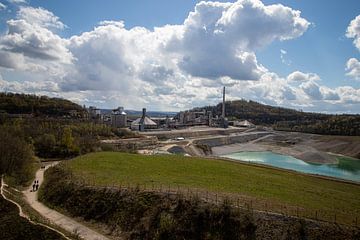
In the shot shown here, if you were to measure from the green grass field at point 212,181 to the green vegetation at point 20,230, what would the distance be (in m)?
9.27

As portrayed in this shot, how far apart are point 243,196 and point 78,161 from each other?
25159 mm

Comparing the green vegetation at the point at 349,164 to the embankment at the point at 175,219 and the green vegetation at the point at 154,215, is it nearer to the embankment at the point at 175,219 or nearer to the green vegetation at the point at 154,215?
the embankment at the point at 175,219

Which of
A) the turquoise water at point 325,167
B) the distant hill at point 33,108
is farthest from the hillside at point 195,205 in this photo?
the distant hill at point 33,108

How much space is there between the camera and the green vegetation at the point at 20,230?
19.4 metres

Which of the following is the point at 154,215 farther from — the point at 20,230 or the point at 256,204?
the point at 20,230

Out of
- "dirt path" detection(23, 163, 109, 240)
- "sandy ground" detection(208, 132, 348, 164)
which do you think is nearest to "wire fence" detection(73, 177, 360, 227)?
"dirt path" detection(23, 163, 109, 240)

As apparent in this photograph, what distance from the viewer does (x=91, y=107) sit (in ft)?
550

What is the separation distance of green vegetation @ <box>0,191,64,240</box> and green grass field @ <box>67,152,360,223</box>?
30.4 feet

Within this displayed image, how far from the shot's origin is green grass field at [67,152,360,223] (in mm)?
26844

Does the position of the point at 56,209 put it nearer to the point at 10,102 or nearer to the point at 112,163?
the point at 112,163

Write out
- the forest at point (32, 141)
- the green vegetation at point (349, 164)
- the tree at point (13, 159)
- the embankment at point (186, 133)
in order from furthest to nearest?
the embankment at point (186, 133)
the green vegetation at point (349, 164)
the forest at point (32, 141)
the tree at point (13, 159)

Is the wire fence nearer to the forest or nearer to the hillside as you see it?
the hillside

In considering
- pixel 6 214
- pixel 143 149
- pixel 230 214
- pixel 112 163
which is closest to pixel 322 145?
pixel 143 149

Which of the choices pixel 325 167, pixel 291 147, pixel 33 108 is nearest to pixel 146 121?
pixel 33 108
